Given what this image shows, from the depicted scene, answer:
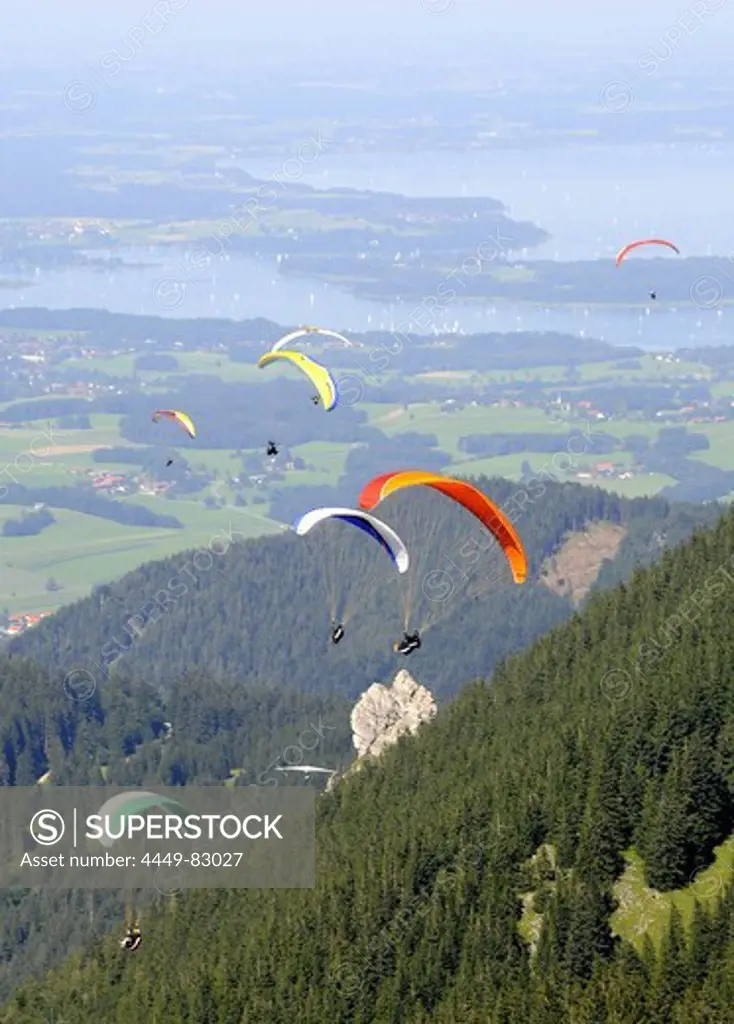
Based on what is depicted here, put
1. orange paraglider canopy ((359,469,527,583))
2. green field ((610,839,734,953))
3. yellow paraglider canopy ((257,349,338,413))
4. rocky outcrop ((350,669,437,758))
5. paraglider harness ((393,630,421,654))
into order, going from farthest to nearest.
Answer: rocky outcrop ((350,669,437,758)) → yellow paraglider canopy ((257,349,338,413)) → green field ((610,839,734,953)) → orange paraglider canopy ((359,469,527,583)) → paraglider harness ((393,630,421,654))

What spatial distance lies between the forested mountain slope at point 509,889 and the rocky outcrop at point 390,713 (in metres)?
17.3

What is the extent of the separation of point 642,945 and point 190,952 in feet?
98.6

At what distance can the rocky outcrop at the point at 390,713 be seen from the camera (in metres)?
139

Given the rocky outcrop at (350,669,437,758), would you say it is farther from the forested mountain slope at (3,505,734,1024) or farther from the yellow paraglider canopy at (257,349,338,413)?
the yellow paraglider canopy at (257,349,338,413)

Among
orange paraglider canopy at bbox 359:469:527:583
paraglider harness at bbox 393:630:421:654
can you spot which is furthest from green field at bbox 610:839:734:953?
paraglider harness at bbox 393:630:421:654

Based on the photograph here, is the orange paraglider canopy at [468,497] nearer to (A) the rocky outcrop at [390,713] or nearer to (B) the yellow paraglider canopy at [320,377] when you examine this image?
(B) the yellow paraglider canopy at [320,377]

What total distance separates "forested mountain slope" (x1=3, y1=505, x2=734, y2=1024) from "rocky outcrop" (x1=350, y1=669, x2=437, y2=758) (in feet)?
56.8

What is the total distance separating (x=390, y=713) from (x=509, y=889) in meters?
50.3

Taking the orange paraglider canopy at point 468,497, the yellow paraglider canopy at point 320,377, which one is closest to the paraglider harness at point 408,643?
the orange paraglider canopy at point 468,497

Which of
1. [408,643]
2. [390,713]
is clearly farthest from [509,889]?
[390,713]

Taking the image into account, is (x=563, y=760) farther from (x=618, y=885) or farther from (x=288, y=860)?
(x=288, y=860)

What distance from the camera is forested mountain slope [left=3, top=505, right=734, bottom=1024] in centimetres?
8481

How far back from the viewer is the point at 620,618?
403ft

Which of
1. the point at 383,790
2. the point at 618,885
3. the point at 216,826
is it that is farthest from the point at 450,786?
the point at 216,826
